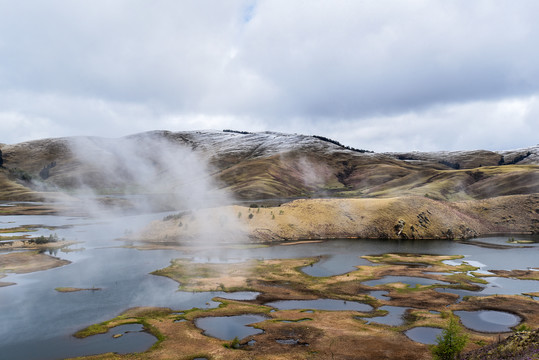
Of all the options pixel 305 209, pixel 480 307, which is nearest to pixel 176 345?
pixel 480 307

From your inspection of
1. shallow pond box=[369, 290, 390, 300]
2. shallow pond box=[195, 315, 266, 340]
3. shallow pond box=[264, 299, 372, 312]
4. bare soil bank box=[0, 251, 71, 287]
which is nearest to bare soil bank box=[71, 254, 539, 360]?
shallow pond box=[369, 290, 390, 300]

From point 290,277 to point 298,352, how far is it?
26.7m

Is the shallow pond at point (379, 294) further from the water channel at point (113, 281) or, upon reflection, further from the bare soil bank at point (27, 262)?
the bare soil bank at point (27, 262)

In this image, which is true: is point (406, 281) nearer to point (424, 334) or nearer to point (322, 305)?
point (322, 305)

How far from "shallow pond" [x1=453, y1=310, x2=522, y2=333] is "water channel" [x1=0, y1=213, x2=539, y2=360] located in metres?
9.81

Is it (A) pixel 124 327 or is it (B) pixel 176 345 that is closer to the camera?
(B) pixel 176 345

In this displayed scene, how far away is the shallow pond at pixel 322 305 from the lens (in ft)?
140

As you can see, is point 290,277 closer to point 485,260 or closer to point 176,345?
point 176,345

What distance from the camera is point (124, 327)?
1437 inches

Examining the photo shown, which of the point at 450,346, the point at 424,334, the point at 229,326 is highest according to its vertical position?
the point at 450,346

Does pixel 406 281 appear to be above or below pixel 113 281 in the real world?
above

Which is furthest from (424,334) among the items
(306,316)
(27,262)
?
(27,262)

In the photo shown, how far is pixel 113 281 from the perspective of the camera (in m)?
53.6

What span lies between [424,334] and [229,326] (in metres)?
18.1
